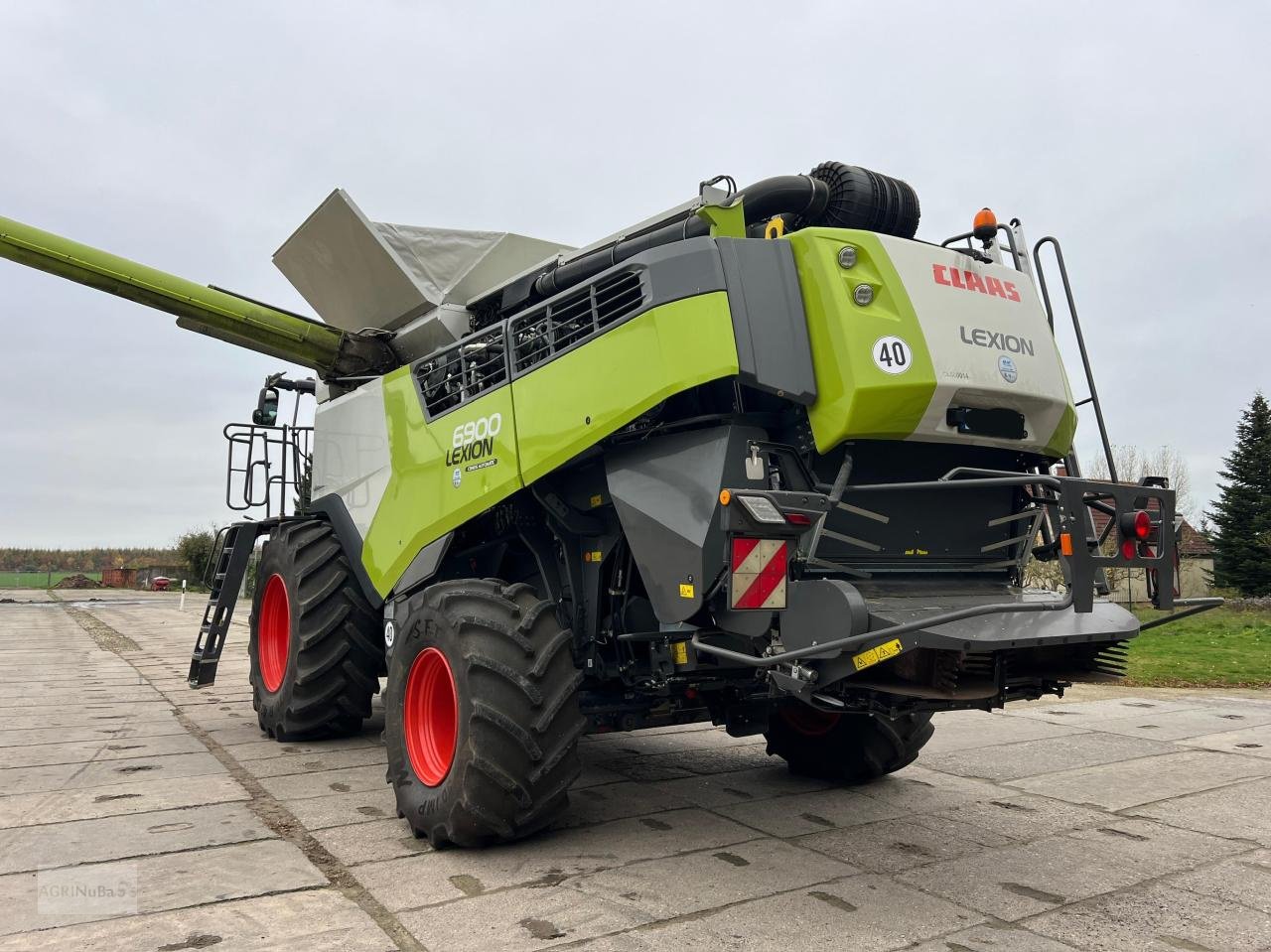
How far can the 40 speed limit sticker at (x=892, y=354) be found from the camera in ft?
12.8

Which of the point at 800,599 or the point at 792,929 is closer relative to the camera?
→ the point at 792,929

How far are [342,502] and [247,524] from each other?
1.83 m

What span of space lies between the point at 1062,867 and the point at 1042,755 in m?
2.70

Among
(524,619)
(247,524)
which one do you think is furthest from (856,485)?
(247,524)

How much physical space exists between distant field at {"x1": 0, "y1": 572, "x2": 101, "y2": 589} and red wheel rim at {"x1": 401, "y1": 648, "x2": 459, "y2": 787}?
186ft

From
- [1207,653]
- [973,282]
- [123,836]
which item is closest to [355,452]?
[123,836]

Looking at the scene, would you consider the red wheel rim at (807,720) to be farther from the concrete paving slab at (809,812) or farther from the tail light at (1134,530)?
the tail light at (1134,530)

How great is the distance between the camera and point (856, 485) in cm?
400

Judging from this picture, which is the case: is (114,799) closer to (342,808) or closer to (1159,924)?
(342,808)

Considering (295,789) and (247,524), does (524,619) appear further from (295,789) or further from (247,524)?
(247,524)

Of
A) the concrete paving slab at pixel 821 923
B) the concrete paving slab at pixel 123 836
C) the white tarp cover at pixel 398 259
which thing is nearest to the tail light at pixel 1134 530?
the concrete paving slab at pixel 821 923

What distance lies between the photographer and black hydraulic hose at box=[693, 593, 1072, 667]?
323 cm

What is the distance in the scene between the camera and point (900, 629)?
332 cm

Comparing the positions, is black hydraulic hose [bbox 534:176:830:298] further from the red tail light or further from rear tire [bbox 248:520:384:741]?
rear tire [bbox 248:520:384:741]
